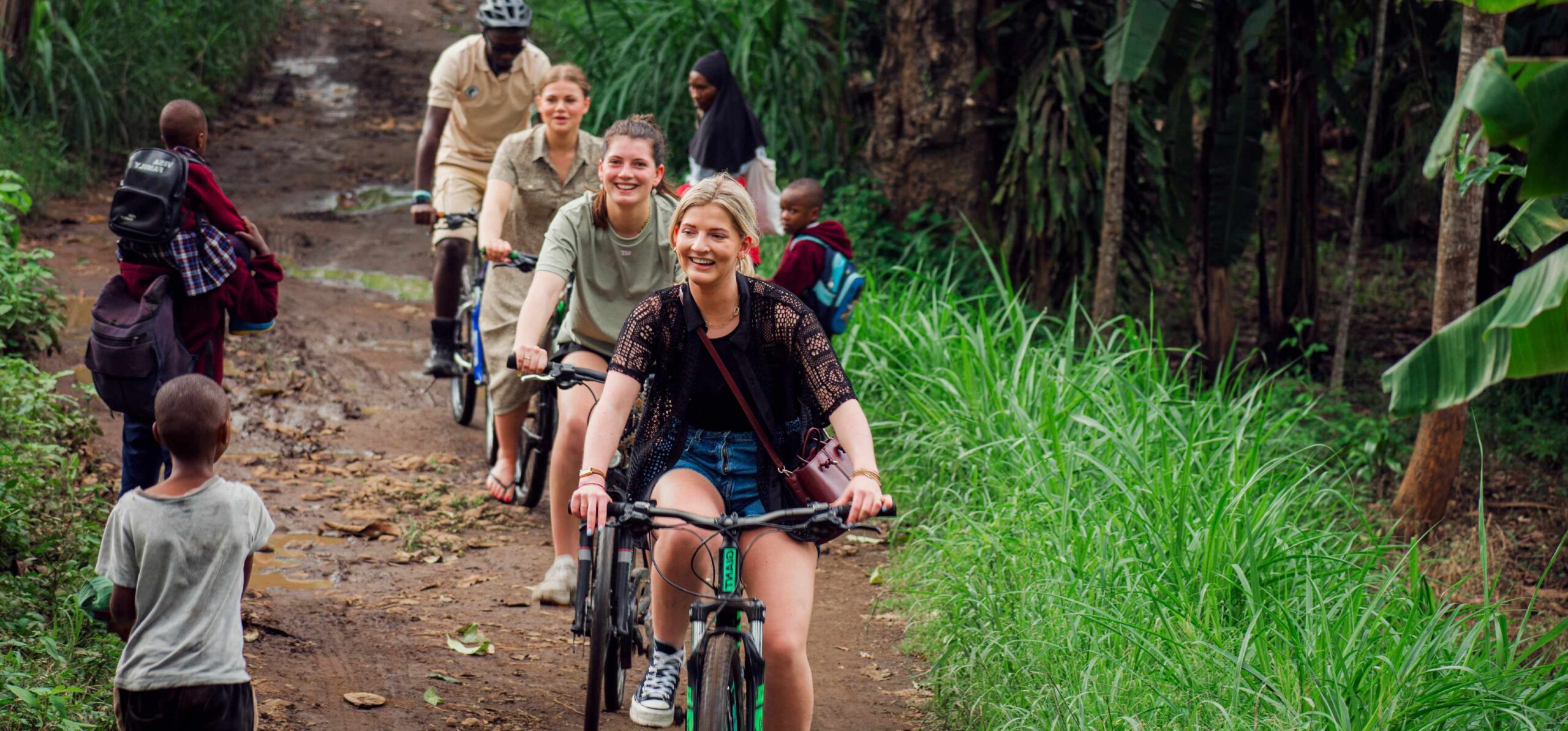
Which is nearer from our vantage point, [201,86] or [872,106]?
[872,106]

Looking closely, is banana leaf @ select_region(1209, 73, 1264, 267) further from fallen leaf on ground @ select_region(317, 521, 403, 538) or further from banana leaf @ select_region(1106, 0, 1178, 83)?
fallen leaf on ground @ select_region(317, 521, 403, 538)

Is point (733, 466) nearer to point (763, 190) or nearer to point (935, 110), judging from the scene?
point (763, 190)

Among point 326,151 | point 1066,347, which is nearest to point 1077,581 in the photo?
point 1066,347

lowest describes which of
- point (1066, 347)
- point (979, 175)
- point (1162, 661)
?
point (1162, 661)

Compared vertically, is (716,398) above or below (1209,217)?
below

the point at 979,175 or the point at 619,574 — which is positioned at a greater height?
the point at 979,175

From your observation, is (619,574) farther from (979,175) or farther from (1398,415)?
(979,175)

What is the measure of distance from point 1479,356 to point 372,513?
505 cm

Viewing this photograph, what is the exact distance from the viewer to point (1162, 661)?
4.21m

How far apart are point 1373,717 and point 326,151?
509 inches

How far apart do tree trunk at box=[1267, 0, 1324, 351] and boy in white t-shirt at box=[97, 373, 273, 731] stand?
9305 mm

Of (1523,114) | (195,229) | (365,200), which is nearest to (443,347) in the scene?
(195,229)

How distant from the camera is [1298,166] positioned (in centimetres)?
1098

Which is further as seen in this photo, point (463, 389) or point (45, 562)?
point (463, 389)
